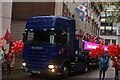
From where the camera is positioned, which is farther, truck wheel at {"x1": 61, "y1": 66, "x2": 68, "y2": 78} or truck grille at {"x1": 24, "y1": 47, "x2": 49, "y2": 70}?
truck wheel at {"x1": 61, "y1": 66, "x2": 68, "y2": 78}

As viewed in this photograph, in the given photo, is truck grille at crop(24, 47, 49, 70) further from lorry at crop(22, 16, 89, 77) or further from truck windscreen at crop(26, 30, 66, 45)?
truck windscreen at crop(26, 30, 66, 45)

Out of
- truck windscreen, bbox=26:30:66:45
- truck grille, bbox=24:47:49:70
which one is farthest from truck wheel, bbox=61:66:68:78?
truck windscreen, bbox=26:30:66:45

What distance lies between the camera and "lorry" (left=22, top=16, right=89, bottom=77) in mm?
12631

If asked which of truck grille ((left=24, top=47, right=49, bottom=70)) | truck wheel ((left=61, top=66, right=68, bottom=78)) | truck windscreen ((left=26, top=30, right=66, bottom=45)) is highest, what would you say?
truck windscreen ((left=26, top=30, right=66, bottom=45))

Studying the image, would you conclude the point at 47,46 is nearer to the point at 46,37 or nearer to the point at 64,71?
the point at 46,37

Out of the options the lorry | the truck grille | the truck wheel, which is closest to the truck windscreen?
the lorry

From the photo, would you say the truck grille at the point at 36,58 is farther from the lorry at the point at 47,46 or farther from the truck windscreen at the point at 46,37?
the truck windscreen at the point at 46,37

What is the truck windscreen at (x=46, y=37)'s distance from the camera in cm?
1270

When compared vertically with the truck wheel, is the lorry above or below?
above

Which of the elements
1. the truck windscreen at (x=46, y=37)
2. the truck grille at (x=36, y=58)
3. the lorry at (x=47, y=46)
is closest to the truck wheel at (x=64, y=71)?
the lorry at (x=47, y=46)

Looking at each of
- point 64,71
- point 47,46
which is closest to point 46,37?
point 47,46

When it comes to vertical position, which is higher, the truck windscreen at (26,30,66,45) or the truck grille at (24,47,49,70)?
the truck windscreen at (26,30,66,45)

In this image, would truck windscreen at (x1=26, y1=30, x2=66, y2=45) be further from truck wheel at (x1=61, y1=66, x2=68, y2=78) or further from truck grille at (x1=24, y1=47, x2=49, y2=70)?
truck wheel at (x1=61, y1=66, x2=68, y2=78)

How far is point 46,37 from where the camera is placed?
12781 mm
